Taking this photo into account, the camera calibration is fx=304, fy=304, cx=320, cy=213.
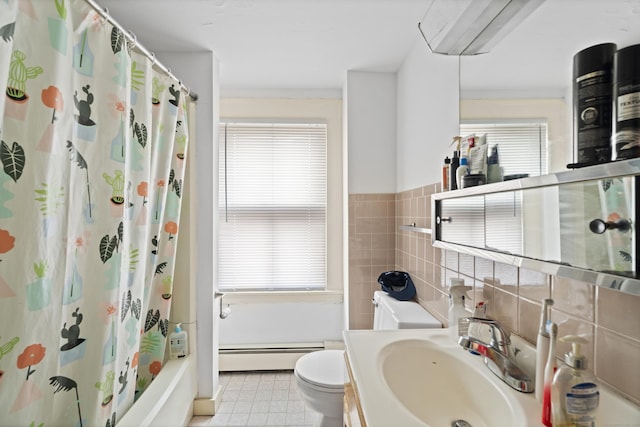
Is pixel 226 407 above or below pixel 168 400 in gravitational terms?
below

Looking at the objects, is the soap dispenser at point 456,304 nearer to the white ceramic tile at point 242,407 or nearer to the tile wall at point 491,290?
the tile wall at point 491,290

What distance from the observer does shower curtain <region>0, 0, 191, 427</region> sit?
779 millimetres

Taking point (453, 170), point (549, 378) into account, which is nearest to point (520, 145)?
point (453, 170)

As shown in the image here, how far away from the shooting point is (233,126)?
7.87 ft

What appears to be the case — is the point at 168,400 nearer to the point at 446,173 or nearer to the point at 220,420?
the point at 220,420

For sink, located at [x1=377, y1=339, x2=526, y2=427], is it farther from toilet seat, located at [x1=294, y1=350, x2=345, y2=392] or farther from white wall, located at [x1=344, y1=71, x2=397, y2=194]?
white wall, located at [x1=344, y1=71, x2=397, y2=194]

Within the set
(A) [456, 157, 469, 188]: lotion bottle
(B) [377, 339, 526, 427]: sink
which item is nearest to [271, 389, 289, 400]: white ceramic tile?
(B) [377, 339, 526, 427]: sink

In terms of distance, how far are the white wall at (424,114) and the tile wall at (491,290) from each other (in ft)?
0.42

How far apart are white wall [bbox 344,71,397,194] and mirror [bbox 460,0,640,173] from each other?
1071 mm

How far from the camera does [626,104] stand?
22.2 inches

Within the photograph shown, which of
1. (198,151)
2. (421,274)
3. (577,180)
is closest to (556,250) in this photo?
(577,180)

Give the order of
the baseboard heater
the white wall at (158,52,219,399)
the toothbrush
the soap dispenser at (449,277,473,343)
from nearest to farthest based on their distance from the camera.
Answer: the toothbrush → the soap dispenser at (449,277,473,343) → the white wall at (158,52,219,399) → the baseboard heater

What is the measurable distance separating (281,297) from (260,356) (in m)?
0.46

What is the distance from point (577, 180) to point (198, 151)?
1.85 metres
